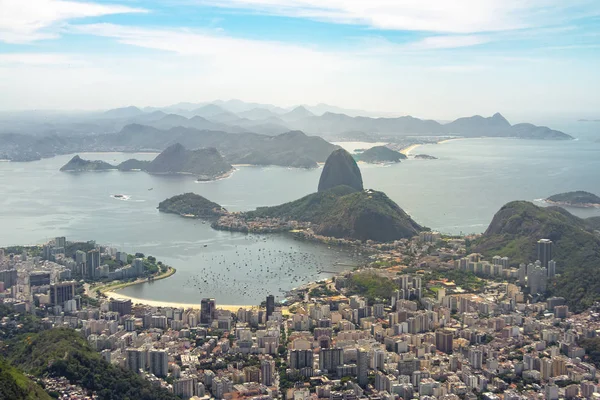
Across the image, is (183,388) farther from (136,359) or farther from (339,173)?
(339,173)

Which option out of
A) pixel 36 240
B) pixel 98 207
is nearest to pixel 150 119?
pixel 98 207

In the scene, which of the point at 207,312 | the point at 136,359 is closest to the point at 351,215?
the point at 207,312

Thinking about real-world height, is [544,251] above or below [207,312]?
above

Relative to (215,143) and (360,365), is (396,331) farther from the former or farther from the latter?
(215,143)

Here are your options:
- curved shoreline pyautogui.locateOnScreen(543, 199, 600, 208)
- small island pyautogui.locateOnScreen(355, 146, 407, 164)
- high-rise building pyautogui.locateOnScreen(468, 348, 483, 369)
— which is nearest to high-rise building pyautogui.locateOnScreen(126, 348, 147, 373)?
high-rise building pyautogui.locateOnScreen(468, 348, 483, 369)

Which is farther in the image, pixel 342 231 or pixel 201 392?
pixel 342 231

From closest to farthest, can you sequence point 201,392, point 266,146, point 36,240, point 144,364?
point 201,392, point 144,364, point 36,240, point 266,146

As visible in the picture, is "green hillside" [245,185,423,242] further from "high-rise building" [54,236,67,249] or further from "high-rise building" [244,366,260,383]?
"high-rise building" [244,366,260,383]
